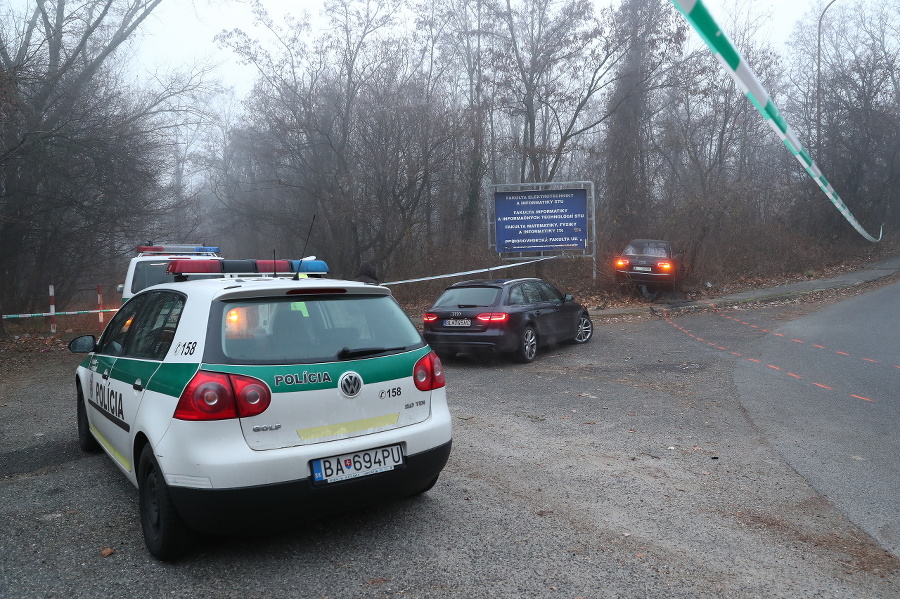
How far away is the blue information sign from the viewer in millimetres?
20188

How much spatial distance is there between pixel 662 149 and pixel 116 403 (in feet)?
88.4

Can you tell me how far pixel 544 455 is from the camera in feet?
19.5

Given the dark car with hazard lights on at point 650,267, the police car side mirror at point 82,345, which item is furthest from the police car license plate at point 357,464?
the dark car with hazard lights on at point 650,267

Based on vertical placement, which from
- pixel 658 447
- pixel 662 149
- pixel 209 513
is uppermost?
pixel 662 149

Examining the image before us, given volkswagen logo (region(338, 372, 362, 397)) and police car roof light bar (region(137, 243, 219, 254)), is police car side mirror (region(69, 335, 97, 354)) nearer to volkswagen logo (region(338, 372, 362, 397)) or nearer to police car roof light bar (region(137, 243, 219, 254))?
volkswagen logo (region(338, 372, 362, 397))

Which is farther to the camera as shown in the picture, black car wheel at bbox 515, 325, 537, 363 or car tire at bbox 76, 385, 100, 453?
black car wheel at bbox 515, 325, 537, 363

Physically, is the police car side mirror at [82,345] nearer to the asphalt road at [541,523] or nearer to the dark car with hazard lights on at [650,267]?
the asphalt road at [541,523]

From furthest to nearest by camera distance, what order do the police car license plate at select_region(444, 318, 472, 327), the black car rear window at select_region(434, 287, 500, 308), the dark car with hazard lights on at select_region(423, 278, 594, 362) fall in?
1. the black car rear window at select_region(434, 287, 500, 308)
2. the police car license plate at select_region(444, 318, 472, 327)
3. the dark car with hazard lights on at select_region(423, 278, 594, 362)

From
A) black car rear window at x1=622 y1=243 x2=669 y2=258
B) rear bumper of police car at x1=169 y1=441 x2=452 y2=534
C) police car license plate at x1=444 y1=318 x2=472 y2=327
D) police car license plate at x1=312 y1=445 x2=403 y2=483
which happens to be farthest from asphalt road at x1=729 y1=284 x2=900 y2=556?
black car rear window at x1=622 y1=243 x2=669 y2=258

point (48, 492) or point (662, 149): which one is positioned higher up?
point (662, 149)

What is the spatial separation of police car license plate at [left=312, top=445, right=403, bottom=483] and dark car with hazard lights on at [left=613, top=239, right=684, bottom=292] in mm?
16672

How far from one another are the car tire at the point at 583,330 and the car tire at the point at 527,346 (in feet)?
6.60

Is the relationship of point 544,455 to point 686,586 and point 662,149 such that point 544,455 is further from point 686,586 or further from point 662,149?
point 662,149

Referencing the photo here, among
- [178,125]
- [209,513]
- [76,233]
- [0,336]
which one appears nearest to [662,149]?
[178,125]
